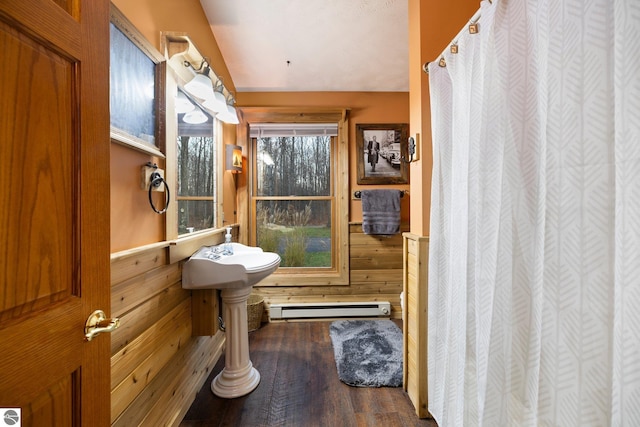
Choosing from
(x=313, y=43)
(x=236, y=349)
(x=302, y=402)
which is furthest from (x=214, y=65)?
(x=302, y=402)

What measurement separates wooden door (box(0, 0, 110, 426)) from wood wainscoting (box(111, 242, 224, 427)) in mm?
402

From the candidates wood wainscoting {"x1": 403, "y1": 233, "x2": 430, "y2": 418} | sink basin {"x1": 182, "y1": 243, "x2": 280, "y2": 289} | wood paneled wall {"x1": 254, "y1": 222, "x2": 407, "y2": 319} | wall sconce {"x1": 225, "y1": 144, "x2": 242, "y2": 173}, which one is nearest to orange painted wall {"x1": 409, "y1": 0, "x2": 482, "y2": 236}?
wood wainscoting {"x1": 403, "y1": 233, "x2": 430, "y2": 418}

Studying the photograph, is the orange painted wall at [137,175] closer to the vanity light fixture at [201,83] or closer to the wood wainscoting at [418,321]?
the vanity light fixture at [201,83]

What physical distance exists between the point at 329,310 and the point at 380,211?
3.64 feet

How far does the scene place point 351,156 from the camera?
8.70 ft

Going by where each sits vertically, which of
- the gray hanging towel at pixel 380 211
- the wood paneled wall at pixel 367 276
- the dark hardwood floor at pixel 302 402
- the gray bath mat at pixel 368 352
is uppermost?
the gray hanging towel at pixel 380 211

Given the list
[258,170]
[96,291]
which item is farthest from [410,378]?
[258,170]

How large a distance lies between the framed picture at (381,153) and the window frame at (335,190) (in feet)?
0.58

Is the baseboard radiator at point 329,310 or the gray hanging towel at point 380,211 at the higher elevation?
the gray hanging towel at point 380,211

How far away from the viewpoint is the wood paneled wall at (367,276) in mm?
2574

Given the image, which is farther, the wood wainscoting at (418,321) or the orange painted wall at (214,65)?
the wood wainscoting at (418,321)

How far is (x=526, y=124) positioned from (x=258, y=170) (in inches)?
90.9

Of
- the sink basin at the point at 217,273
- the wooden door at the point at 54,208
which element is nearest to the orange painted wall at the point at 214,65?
the sink basin at the point at 217,273

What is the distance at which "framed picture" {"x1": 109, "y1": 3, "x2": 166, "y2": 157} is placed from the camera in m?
0.97
